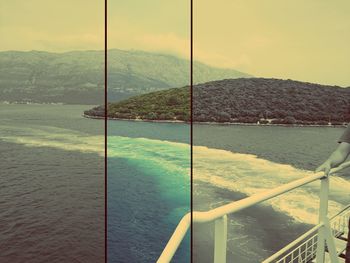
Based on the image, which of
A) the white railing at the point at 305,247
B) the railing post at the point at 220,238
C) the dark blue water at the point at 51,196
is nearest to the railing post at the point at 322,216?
the white railing at the point at 305,247

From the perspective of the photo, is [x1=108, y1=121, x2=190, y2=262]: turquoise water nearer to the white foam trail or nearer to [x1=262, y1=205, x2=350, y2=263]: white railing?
the white foam trail

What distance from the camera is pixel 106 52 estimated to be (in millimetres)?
1066

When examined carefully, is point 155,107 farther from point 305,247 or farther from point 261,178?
point 305,247

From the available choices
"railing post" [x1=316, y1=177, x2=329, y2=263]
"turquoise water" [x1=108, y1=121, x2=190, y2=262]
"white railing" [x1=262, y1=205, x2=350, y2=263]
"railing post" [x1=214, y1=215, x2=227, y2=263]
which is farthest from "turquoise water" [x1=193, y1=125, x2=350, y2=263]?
"railing post" [x1=214, y1=215, x2=227, y2=263]

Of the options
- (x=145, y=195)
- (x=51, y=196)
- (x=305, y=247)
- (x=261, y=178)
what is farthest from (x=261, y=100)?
(x=305, y=247)

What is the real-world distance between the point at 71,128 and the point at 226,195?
34.0 metres

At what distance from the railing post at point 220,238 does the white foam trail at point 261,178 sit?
72.5 ft

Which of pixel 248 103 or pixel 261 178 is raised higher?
pixel 248 103

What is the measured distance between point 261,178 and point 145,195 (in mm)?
10491

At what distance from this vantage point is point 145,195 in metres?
33.5

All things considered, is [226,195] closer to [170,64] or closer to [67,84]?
[170,64]

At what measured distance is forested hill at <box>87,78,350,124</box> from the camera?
184ft

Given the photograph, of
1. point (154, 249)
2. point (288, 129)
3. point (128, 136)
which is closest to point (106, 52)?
point (154, 249)

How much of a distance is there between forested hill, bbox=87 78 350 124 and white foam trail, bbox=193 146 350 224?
11.5 metres
